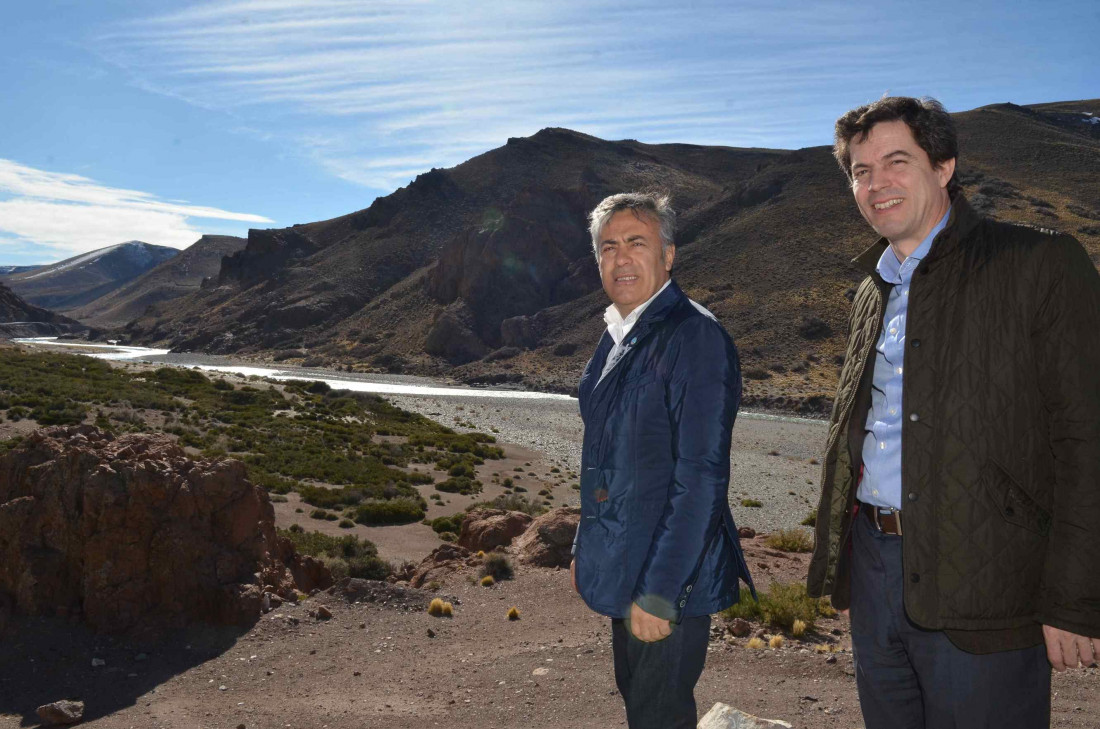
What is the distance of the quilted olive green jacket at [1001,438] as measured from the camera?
79.8 inches

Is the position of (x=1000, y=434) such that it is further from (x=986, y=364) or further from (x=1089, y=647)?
(x=1089, y=647)

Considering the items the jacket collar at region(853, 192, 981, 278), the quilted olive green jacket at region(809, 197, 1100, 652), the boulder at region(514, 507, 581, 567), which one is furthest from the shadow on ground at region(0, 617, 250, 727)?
the jacket collar at region(853, 192, 981, 278)

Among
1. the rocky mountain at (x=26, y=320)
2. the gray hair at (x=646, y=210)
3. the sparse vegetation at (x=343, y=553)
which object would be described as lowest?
the sparse vegetation at (x=343, y=553)

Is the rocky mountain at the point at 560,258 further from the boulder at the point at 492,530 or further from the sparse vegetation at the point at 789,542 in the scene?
the boulder at the point at 492,530

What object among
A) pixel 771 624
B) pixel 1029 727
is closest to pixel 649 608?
pixel 1029 727

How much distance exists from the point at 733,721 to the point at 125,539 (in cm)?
679

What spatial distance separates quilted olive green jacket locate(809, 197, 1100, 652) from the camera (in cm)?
203

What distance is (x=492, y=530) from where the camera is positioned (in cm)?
1273

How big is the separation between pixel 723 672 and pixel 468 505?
15.1 meters

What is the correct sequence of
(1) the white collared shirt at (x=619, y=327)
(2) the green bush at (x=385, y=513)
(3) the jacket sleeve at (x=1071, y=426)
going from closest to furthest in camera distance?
(3) the jacket sleeve at (x=1071, y=426) < (1) the white collared shirt at (x=619, y=327) < (2) the green bush at (x=385, y=513)

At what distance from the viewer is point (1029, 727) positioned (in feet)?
7.12

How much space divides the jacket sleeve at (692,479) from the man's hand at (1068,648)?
37.4 inches

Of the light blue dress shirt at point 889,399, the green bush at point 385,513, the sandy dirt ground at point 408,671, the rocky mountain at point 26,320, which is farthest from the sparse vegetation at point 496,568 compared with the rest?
the rocky mountain at point 26,320

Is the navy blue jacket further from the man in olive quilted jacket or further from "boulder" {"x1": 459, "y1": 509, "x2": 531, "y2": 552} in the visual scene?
"boulder" {"x1": 459, "y1": 509, "x2": 531, "y2": 552}
